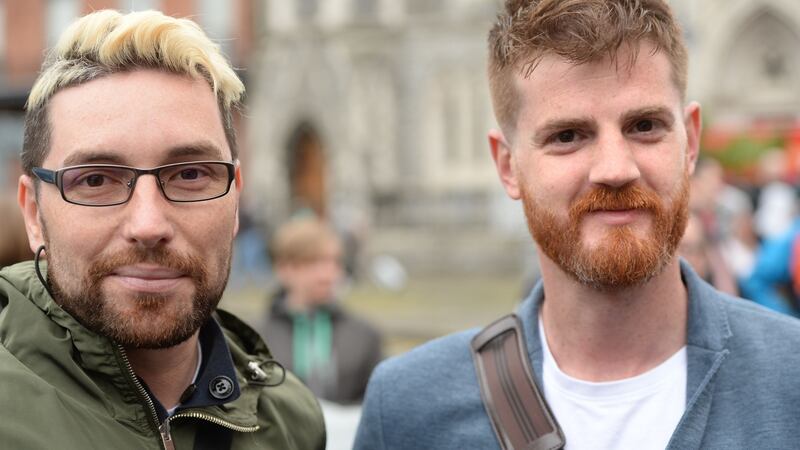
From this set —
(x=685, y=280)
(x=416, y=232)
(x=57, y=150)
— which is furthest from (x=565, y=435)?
(x=416, y=232)

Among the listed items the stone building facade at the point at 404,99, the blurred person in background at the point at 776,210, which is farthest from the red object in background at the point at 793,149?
the stone building facade at the point at 404,99

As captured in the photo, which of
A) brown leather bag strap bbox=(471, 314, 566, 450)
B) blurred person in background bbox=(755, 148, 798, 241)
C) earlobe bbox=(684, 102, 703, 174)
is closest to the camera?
brown leather bag strap bbox=(471, 314, 566, 450)

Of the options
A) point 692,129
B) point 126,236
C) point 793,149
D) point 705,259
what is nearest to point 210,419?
point 126,236

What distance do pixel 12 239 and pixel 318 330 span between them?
223cm

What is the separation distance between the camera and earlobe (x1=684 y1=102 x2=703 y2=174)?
281 cm

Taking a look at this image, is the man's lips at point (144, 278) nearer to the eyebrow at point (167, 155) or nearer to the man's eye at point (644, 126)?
the eyebrow at point (167, 155)

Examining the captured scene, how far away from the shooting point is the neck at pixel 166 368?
2666mm

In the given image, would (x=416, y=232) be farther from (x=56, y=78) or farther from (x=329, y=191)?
(x=56, y=78)

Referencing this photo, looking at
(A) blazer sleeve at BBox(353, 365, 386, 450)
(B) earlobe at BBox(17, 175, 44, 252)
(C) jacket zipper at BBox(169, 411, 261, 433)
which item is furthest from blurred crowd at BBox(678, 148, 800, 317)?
(B) earlobe at BBox(17, 175, 44, 252)

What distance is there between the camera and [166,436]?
2.57 m

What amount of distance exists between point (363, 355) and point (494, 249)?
701 inches

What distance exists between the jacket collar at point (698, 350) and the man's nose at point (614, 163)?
1.42 feet

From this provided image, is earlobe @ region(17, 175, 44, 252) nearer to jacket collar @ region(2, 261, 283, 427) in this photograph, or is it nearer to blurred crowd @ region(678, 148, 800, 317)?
jacket collar @ region(2, 261, 283, 427)

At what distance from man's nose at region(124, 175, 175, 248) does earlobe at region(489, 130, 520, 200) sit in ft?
3.22
